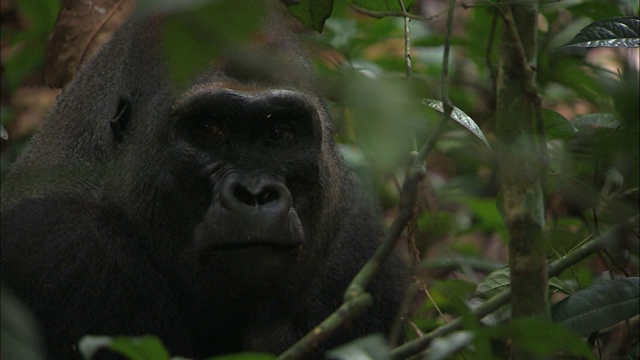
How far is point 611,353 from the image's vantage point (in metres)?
3.62

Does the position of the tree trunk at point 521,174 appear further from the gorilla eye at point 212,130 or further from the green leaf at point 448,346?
the gorilla eye at point 212,130

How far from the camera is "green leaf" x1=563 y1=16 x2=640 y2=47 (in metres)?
2.84

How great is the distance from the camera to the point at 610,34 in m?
2.85

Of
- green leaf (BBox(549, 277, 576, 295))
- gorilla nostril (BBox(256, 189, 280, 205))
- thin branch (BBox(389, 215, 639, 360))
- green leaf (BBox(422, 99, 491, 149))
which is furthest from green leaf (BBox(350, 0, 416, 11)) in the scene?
thin branch (BBox(389, 215, 639, 360))

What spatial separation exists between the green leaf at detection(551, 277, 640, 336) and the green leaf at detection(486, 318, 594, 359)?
2.62 feet

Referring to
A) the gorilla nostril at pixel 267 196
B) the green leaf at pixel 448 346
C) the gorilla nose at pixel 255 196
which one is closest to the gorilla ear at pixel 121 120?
the gorilla nose at pixel 255 196

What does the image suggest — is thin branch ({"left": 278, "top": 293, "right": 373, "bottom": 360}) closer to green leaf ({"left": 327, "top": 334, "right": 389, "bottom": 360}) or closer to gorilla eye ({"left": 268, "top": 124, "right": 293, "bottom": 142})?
green leaf ({"left": 327, "top": 334, "right": 389, "bottom": 360})

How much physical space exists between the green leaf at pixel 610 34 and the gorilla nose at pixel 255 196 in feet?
3.31

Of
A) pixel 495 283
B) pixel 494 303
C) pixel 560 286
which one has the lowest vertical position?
pixel 495 283

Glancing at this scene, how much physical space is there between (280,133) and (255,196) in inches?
Answer: 17.3

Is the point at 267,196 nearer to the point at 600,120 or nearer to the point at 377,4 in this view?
the point at 377,4

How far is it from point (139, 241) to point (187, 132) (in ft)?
1.44

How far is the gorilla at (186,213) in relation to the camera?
9.94ft

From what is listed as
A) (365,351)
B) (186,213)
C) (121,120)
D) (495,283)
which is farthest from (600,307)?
(121,120)
